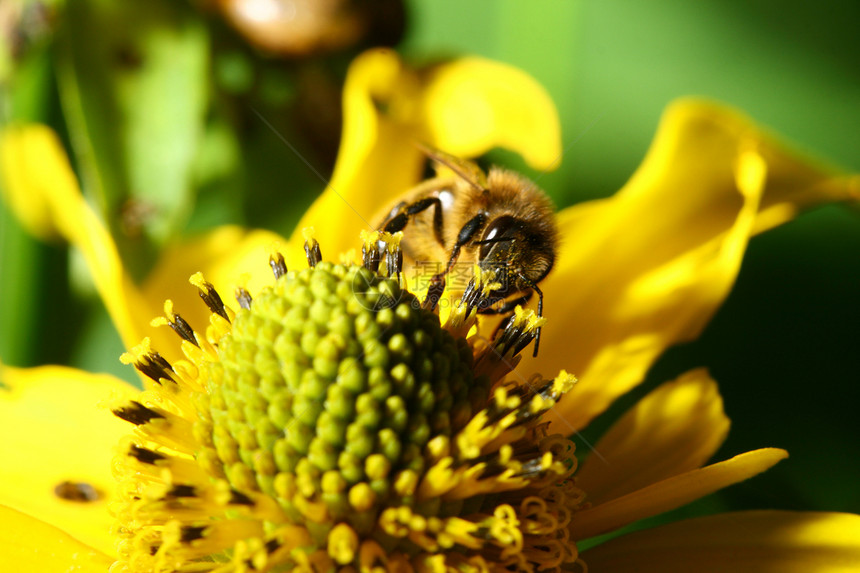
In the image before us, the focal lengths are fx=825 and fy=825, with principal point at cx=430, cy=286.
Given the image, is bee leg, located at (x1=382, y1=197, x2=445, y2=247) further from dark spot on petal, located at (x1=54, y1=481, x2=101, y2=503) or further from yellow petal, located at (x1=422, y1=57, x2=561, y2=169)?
dark spot on petal, located at (x1=54, y1=481, x2=101, y2=503)

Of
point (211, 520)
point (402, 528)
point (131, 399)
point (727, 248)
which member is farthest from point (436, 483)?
point (727, 248)

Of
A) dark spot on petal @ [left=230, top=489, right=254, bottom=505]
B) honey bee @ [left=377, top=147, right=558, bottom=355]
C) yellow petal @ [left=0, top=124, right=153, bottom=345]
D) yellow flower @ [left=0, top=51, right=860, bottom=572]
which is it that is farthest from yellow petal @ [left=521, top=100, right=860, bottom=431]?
yellow petal @ [left=0, top=124, right=153, bottom=345]

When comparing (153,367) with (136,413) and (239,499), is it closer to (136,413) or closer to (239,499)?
(136,413)

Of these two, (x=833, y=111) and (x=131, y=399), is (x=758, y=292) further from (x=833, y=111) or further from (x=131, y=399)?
(x=131, y=399)

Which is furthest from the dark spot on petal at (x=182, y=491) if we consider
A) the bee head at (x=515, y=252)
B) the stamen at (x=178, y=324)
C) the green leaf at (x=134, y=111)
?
the green leaf at (x=134, y=111)

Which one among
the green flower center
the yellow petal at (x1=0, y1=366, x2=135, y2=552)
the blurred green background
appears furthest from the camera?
the blurred green background

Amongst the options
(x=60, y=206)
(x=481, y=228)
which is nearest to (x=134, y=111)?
(x=60, y=206)
